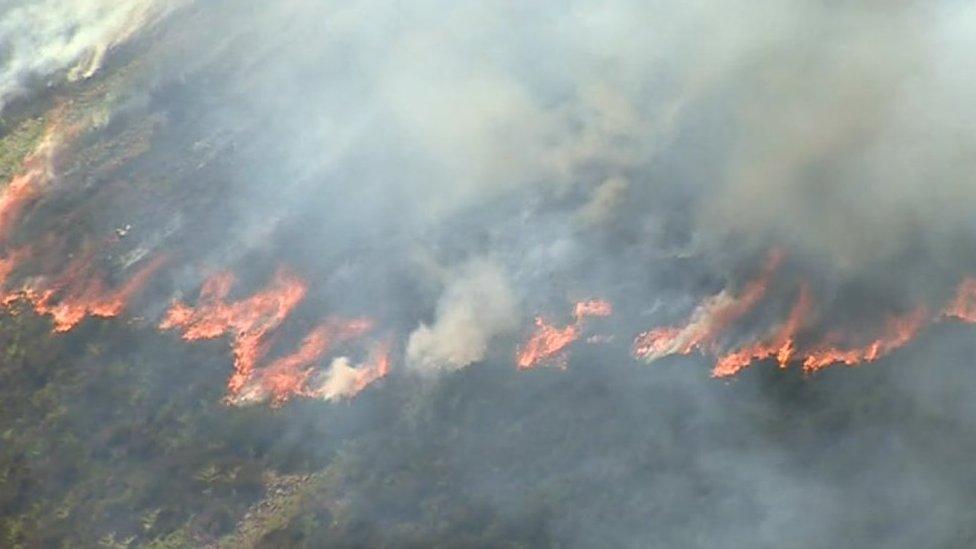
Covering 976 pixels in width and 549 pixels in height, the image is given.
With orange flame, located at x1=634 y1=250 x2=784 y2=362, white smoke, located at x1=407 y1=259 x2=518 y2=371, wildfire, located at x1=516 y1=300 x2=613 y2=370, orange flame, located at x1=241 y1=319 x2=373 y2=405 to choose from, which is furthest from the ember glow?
orange flame, located at x1=241 y1=319 x2=373 y2=405

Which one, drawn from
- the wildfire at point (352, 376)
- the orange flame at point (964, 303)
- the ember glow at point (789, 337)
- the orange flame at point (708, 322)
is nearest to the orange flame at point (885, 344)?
the ember glow at point (789, 337)

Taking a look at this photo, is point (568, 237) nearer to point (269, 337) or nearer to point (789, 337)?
point (789, 337)

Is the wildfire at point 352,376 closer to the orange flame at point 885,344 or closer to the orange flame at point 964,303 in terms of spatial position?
the orange flame at point 885,344

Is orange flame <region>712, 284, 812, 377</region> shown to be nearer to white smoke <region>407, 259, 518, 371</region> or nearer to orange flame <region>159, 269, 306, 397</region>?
white smoke <region>407, 259, 518, 371</region>

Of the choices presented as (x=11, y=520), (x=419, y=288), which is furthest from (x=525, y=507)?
(x=11, y=520)

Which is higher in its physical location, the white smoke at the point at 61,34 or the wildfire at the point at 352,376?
the white smoke at the point at 61,34

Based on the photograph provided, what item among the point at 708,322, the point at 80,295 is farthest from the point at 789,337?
the point at 80,295

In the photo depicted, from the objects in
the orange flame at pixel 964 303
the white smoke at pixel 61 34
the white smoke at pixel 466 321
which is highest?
the white smoke at pixel 61 34
